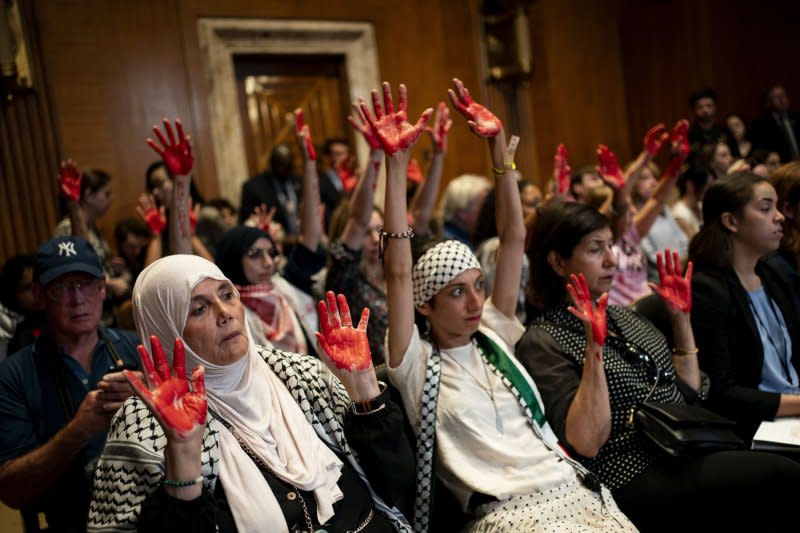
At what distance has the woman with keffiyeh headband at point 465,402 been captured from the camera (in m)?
1.83

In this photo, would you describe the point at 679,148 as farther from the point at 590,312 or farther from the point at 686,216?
the point at 590,312

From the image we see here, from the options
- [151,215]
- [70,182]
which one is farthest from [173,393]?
[70,182]

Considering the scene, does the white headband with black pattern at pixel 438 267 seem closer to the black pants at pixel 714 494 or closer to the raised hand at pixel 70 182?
the black pants at pixel 714 494

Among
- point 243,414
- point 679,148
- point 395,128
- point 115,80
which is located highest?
point 115,80

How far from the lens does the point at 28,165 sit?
183 inches

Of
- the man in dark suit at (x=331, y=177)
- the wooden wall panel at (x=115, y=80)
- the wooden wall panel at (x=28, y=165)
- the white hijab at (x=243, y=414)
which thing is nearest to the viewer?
the white hijab at (x=243, y=414)

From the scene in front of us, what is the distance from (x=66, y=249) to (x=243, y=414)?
0.94 metres

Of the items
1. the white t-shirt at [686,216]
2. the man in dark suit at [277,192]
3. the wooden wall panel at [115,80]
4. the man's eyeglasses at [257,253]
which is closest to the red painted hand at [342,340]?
the man's eyeglasses at [257,253]

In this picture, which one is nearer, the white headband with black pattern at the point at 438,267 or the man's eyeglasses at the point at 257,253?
the white headband with black pattern at the point at 438,267

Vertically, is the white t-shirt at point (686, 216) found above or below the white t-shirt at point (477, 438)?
above

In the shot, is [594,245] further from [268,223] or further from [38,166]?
[38,166]

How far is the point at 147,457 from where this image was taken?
4.91ft

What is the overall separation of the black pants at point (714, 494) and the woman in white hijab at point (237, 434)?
0.68 m

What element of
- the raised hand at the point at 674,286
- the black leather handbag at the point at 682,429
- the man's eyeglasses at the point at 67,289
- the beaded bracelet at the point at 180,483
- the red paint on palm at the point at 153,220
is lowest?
the black leather handbag at the point at 682,429
